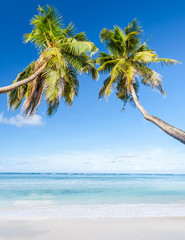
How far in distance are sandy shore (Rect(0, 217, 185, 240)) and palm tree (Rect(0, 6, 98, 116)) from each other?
158 inches

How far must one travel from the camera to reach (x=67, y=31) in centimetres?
927

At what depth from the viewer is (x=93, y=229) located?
6215mm

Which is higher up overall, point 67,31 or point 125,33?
point 125,33

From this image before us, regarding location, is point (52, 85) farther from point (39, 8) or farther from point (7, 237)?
point (7, 237)

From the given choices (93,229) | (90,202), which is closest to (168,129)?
(93,229)

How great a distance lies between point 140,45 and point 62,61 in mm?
4820

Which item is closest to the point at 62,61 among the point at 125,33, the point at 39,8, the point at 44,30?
the point at 44,30

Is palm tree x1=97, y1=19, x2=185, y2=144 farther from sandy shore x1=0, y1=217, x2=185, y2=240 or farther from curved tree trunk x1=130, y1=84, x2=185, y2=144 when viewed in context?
sandy shore x1=0, y1=217, x2=185, y2=240

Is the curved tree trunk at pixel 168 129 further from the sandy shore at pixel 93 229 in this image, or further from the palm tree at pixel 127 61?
the sandy shore at pixel 93 229

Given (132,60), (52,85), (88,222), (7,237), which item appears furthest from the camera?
(132,60)

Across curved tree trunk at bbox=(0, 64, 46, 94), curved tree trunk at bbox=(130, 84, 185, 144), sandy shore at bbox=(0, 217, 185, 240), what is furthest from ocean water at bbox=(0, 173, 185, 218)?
curved tree trunk at bbox=(0, 64, 46, 94)

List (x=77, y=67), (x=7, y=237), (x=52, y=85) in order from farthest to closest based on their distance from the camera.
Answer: (x=77, y=67) < (x=52, y=85) < (x=7, y=237)

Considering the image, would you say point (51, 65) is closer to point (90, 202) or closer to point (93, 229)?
point (93, 229)

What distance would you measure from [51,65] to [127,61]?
13.1 ft
